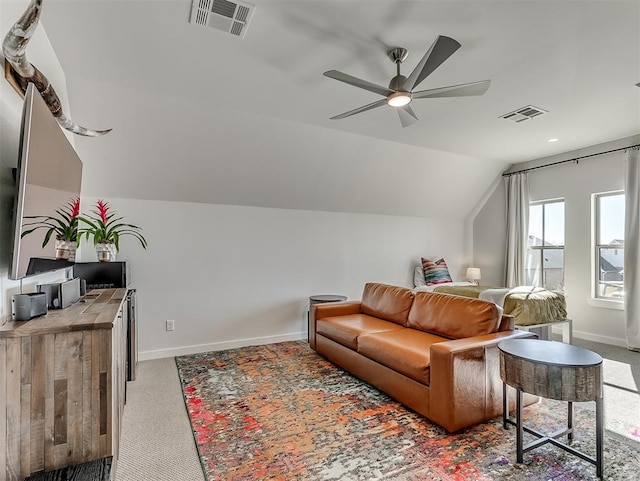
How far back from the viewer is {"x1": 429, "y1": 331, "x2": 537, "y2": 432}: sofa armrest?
7.36 ft

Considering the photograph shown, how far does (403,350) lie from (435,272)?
132 inches

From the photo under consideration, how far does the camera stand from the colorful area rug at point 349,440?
1.92 m

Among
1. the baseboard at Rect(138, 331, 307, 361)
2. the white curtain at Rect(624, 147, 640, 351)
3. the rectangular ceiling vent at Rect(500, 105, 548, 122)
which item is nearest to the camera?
the rectangular ceiling vent at Rect(500, 105, 548, 122)

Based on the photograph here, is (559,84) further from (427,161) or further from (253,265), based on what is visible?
(253,265)

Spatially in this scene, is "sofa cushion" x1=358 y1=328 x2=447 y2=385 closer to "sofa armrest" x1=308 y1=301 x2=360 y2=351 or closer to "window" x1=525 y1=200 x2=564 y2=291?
"sofa armrest" x1=308 y1=301 x2=360 y2=351

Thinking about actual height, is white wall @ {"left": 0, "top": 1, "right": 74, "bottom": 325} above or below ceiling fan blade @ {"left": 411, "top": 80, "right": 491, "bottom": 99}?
below

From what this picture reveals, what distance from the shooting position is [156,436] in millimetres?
2314

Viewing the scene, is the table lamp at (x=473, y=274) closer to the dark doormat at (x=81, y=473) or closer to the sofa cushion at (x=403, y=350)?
the sofa cushion at (x=403, y=350)

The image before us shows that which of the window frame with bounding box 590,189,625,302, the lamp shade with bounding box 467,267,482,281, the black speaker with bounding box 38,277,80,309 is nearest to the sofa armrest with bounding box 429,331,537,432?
the black speaker with bounding box 38,277,80,309

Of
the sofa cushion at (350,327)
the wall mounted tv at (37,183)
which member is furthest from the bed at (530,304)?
the wall mounted tv at (37,183)

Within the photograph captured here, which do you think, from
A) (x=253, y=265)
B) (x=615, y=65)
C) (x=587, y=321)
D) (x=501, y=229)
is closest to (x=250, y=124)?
(x=253, y=265)

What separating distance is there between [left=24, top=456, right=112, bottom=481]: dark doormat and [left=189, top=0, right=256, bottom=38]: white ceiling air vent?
2371 mm

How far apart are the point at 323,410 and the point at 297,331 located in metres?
2.21

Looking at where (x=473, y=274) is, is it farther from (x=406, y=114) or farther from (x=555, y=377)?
(x=555, y=377)
